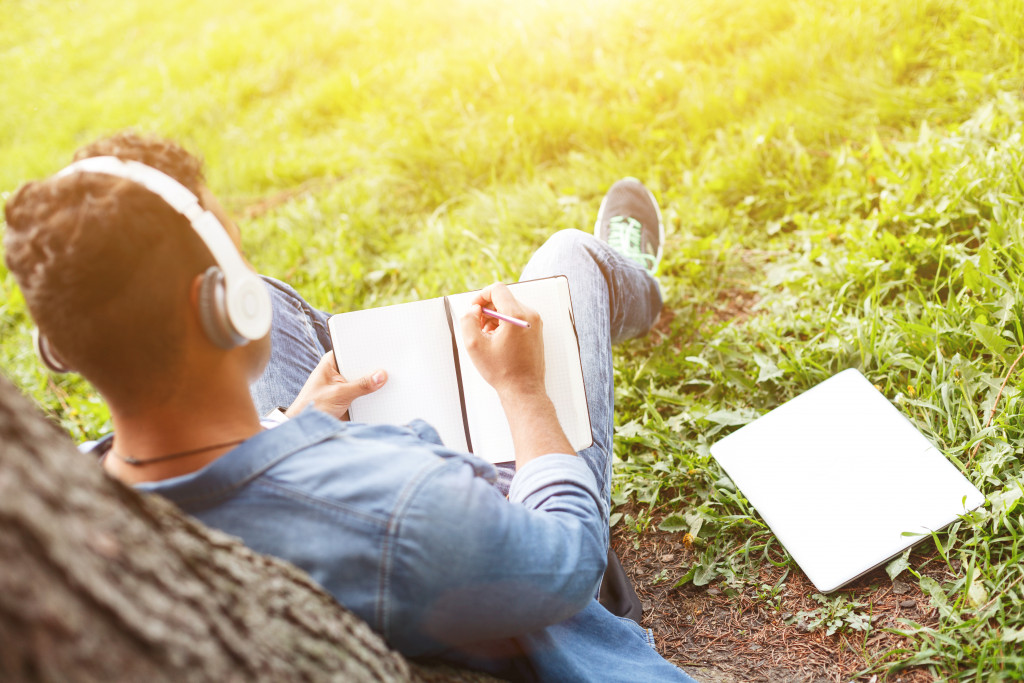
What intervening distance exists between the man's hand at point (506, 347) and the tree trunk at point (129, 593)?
2.22 feet

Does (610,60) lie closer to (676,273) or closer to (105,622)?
(676,273)

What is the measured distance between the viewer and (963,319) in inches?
80.0

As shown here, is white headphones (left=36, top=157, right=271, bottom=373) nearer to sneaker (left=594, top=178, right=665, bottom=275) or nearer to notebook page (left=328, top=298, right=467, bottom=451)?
notebook page (left=328, top=298, right=467, bottom=451)

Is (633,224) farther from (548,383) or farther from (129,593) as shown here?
(129,593)

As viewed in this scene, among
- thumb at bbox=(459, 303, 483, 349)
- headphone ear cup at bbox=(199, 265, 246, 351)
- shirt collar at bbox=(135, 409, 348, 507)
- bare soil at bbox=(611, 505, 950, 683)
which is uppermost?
headphone ear cup at bbox=(199, 265, 246, 351)

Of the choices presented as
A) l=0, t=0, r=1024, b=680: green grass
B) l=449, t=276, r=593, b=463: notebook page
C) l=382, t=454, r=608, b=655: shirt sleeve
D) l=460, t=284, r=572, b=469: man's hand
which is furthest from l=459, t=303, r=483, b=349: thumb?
l=0, t=0, r=1024, b=680: green grass

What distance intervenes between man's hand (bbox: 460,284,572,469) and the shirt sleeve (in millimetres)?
267

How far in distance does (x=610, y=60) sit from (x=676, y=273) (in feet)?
5.18

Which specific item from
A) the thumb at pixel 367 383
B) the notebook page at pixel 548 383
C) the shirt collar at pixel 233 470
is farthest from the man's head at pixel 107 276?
the notebook page at pixel 548 383

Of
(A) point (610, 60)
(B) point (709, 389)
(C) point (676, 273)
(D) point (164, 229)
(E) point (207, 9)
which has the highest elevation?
(E) point (207, 9)

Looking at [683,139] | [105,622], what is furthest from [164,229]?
[683,139]

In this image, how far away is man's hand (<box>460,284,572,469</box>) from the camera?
1409mm

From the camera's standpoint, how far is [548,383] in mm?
1614

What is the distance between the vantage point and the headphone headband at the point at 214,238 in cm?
102
